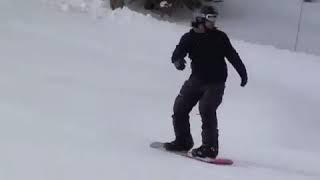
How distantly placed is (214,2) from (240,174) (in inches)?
486

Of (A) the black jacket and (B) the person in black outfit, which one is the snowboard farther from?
(A) the black jacket

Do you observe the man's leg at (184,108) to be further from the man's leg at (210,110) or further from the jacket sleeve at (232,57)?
the jacket sleeve at (232,57)

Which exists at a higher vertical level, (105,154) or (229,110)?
(105,154)

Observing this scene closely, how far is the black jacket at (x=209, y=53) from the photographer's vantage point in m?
8.24

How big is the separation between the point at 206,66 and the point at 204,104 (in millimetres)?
399

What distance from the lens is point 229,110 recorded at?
1238 cm

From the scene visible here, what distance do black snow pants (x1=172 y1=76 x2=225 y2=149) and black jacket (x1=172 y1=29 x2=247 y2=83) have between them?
94 millimetres

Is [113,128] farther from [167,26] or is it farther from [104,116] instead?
[167,26]

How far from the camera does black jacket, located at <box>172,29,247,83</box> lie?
8242mm

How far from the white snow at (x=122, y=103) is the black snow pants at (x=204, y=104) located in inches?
13.8

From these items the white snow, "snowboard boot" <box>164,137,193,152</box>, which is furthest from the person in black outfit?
the white snow

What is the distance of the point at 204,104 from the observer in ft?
27.5

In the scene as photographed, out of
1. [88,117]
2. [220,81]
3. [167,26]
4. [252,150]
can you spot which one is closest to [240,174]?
[220,81]

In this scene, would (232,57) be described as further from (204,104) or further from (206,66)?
(204,104)
